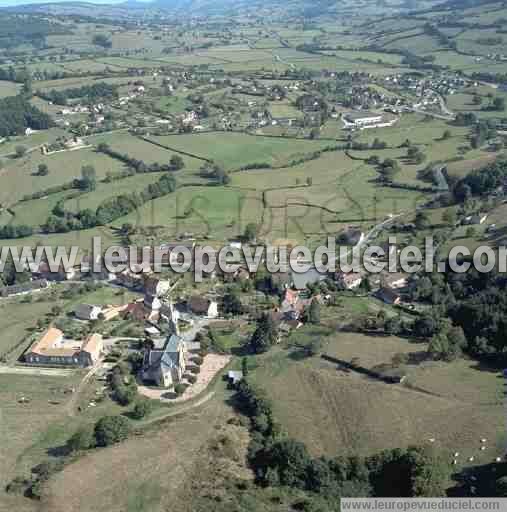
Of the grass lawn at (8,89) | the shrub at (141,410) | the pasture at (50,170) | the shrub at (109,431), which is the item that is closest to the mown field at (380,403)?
the shrub at (141,410)

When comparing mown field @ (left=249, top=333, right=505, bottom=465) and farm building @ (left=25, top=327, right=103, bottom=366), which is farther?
farm building @ (left=25, top=327, right=103, bottom=366)

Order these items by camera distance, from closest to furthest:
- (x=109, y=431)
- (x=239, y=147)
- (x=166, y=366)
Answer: (x=109, y=431), (x=166, y=366), (x=239, y=147)

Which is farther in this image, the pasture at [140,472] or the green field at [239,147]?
the green field at [239,147]

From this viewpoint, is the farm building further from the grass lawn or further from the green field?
the grass lawn

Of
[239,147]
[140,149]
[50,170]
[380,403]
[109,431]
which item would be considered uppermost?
[239,147]

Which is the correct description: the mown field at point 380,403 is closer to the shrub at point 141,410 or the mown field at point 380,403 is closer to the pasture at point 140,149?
the shrub at point 141,410

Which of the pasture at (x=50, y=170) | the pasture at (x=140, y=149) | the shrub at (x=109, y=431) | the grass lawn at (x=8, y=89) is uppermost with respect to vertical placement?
the grass lawn at (x=8, y=89)

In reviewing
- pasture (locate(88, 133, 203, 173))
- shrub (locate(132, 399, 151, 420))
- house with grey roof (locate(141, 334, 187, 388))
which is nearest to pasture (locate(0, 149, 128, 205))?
pasture (locate(88, 133, 203, 173))

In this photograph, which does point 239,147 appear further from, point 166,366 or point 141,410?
point 141,410

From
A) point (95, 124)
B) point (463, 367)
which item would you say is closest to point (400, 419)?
point (463, 367)

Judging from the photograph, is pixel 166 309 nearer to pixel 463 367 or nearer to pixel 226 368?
pixel 226 368

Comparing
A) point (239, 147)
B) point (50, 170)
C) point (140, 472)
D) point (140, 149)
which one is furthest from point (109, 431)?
point (140, 149)
